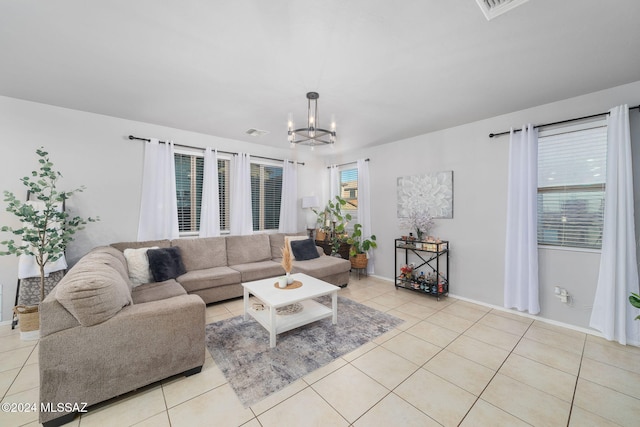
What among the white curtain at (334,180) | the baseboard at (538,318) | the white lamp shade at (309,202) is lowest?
the baseboard at (538,318)

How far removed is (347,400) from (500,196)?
314 cm

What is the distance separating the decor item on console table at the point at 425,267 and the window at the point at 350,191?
126 centimetres

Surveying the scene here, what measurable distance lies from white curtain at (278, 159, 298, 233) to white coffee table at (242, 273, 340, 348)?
2.13 metres

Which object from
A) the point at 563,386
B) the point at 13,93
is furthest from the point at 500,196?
the point at 13,93

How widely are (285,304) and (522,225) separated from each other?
3.00m

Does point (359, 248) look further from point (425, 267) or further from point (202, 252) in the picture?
point (202, 252)

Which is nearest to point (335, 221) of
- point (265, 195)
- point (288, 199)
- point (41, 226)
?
point (288, 199)

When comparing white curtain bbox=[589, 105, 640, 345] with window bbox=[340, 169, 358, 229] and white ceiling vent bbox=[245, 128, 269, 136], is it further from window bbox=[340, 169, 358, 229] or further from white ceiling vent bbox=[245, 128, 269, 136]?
white ceiling vent bbox=[245, 128, 269, 136]

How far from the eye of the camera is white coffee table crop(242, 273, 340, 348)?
236 centimetres

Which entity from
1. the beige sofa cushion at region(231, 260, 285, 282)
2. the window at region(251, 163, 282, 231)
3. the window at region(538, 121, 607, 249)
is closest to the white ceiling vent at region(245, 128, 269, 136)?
the window at region(251, 163, 282, 231)

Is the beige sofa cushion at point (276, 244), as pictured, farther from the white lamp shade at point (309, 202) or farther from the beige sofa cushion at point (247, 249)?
the white lamp shade at point (309, 202)

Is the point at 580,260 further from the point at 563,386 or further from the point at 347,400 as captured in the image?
the point at 347,400

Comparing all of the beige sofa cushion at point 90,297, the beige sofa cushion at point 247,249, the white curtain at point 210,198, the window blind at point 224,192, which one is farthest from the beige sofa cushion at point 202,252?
the beige sofa cushion at point 90,297

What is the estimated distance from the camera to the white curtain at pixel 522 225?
2934 millimetres
